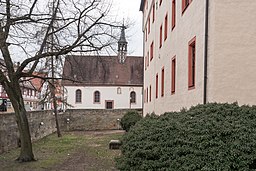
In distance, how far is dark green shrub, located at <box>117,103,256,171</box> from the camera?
5020 millimetres

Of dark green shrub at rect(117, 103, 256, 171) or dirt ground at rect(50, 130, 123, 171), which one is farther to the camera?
dirt ground at rect(50, 130, 123, 171)

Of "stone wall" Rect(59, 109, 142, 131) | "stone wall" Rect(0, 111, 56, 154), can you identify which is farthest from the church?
"stone wall" Rect(0, 111, 56, 154)

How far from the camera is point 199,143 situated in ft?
17.5

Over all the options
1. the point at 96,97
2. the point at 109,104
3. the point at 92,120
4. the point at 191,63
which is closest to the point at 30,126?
the point at 191,63

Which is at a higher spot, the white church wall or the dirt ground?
the white church wall

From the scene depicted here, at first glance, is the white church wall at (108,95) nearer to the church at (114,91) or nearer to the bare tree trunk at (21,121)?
the church at (114,91)

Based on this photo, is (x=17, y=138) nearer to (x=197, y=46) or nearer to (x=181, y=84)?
(x=181, y=84)

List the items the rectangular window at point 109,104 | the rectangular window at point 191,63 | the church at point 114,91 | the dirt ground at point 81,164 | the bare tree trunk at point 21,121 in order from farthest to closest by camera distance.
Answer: the rectangular window at point 109,104
the church at point 114,91
the bare tree trunk at point 21,121
the dirt ground at point 81,164
the rectangular window at point 191,63

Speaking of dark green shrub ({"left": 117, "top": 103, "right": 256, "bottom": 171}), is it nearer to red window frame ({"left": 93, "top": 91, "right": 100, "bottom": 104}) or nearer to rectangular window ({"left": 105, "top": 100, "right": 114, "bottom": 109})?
red window frame ({"left": 93, "top": 91, "right": 100, "bottom": 104})

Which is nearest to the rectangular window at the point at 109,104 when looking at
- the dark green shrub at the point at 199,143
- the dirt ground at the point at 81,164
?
the dirt ground at the point at 81,164

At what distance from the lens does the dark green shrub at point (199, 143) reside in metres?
5.02

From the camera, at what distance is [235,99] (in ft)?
28.8

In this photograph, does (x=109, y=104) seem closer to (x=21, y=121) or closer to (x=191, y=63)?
(x=21, y=121)

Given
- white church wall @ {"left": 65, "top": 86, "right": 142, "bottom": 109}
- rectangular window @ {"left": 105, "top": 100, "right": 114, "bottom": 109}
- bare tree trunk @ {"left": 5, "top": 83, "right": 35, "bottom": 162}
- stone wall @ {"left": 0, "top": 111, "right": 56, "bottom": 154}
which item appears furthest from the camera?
rectangular window @ {"left": 105, "top": 100, "right": 114, "bottom": 109}
